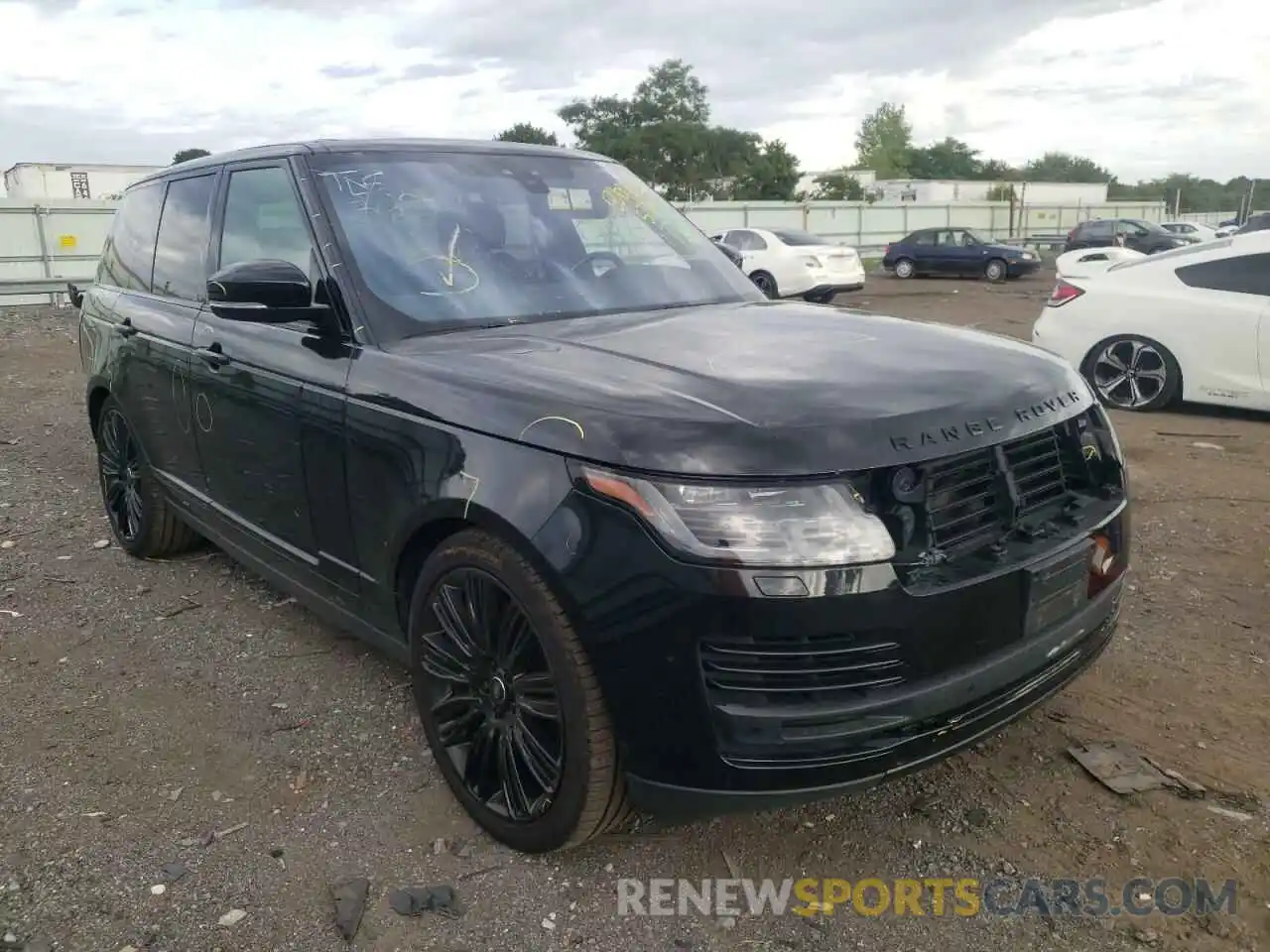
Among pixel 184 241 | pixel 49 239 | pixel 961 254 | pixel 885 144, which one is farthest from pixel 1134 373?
pixel 885 144

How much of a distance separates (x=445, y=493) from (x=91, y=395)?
3.58 m

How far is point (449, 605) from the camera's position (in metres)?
2.63

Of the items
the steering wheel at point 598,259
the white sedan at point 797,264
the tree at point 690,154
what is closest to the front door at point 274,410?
the steering wheel at point 598,259

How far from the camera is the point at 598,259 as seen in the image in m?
3.51

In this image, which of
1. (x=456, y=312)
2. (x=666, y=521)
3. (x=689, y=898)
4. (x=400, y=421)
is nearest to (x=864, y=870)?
(x=689, y=898)

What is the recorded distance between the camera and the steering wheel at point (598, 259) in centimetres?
344

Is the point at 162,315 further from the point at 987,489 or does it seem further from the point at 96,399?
the point at 987,489

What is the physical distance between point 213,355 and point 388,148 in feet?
3.31

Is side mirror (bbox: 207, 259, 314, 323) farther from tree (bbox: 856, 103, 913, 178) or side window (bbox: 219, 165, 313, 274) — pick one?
tree (bbox: 856, 103, 913, 178)

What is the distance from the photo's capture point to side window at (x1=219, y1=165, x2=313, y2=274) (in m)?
3.23

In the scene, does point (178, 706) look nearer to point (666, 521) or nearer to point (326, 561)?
point (326, 561)

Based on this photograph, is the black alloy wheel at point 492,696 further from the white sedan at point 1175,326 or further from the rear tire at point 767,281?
the rear tire at point 767,281

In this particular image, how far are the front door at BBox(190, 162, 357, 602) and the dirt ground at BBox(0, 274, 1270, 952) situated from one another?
56 centimetres

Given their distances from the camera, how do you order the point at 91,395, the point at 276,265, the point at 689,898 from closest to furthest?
the point at 689,898 → the point at 276,265 → the point at 91,395
